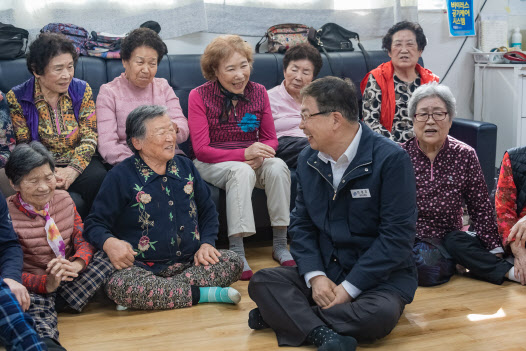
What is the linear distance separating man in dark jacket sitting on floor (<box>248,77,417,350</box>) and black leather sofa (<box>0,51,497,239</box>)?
0.97 m

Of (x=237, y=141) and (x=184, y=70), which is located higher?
(x=184, y=70)

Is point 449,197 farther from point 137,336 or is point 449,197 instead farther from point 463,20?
point 463,20

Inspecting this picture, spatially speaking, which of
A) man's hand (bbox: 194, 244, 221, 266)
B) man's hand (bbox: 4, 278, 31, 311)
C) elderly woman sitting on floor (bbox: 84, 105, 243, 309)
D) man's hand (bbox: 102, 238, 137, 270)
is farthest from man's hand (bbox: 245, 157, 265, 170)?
man's hand (bbox: 4, 278, 31, 311)

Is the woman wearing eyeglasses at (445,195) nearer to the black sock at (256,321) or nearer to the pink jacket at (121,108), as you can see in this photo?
the black sock at (256,321)

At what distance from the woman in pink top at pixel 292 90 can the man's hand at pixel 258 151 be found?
0.27m

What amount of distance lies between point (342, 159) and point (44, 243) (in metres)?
1.22

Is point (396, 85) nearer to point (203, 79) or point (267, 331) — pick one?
point (203, 79)

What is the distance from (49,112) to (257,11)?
69.2 inches

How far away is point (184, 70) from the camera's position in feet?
11.9

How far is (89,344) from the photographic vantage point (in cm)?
217

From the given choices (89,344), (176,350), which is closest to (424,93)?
(176,350)

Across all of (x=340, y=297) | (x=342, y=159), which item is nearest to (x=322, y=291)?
(x=340, y=297)

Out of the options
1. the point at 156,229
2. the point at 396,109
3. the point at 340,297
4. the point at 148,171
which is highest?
the point at 396,109

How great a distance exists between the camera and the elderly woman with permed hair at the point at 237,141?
299 centimetres
